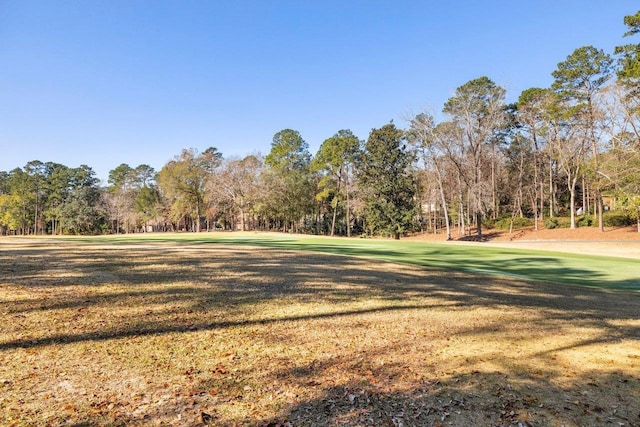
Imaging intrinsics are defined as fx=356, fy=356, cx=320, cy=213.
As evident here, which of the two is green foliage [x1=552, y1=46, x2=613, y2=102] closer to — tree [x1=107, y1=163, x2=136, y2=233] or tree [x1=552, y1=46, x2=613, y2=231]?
tree [x1=552, y1=46, x2=613, y2=231]

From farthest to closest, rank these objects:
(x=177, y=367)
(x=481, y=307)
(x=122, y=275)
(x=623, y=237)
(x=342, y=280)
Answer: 1. (x=623, y=237)
2. (x=342, y=280)
3. (x=122, y=275)
4. (x=481, y=307)
5. (x=177, y=367)

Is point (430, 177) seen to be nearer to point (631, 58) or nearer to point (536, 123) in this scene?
point (536, 123)

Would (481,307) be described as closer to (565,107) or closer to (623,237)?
(623,237)

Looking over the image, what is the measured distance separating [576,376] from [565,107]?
132ft

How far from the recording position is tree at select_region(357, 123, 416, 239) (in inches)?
1581

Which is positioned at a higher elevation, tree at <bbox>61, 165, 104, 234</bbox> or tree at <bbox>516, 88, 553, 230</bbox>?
tree at <bbox>516, 88, 553, 230</bbox>

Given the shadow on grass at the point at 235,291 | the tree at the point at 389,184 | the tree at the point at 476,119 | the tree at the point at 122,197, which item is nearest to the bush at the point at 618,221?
the tree at the point at 476,119

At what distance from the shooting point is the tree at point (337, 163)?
4878cm

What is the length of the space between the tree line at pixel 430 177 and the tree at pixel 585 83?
0.34 feet

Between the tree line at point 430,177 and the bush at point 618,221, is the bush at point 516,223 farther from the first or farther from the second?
the bush at point 618,221

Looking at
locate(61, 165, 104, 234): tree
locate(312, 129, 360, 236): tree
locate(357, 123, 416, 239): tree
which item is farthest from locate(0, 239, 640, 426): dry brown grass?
locate(61, 165, 104, 234): tree

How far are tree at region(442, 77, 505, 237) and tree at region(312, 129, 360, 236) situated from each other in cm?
1462

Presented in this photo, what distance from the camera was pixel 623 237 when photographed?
29.1 m

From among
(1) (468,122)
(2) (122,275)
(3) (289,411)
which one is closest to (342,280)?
(2) (122,275)
